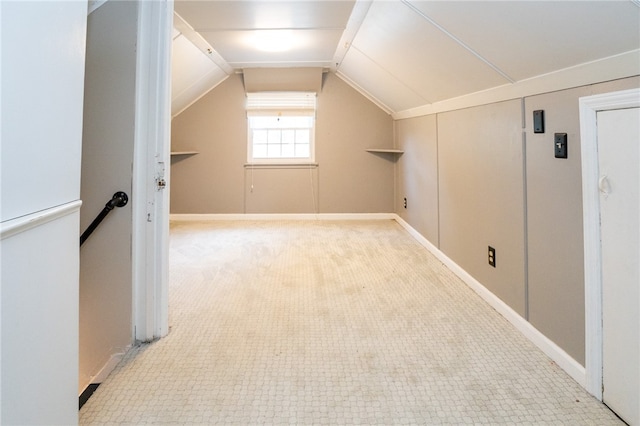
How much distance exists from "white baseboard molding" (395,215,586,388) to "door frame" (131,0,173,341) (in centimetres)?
187

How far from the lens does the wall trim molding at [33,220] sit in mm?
722

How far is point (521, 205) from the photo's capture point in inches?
73.4

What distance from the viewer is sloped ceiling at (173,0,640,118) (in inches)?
51.0

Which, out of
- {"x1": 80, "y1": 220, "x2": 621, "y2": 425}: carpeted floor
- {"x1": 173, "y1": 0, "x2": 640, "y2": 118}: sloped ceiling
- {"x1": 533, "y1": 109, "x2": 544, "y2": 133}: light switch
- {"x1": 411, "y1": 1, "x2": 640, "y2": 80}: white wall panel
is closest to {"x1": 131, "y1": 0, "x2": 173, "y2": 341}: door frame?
{"x1": 80, "y1": 220, "x2": 621, "y2": 425}: carpeted floor

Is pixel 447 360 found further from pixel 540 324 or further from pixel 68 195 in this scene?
pixel 68 195

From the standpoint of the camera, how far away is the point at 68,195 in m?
1.00

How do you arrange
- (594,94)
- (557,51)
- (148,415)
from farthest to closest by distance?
(557,51) → (594,94) → (148,415)

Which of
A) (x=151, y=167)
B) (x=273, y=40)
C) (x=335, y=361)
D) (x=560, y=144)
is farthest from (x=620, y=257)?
(x=273, y=40)

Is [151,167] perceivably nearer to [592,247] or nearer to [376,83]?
[592,247]

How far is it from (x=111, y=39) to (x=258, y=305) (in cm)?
161

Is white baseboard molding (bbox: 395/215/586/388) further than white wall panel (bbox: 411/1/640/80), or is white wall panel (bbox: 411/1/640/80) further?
white baseboard molding (bbox: 395/215/586/388)

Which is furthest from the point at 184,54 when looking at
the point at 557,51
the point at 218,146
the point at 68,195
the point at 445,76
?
the point at 557,51

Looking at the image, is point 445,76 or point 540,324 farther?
point 445,76

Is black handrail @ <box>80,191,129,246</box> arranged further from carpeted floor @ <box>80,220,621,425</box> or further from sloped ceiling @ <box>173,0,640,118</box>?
sloped ceiling @ <box>173,0,640,118</box>
